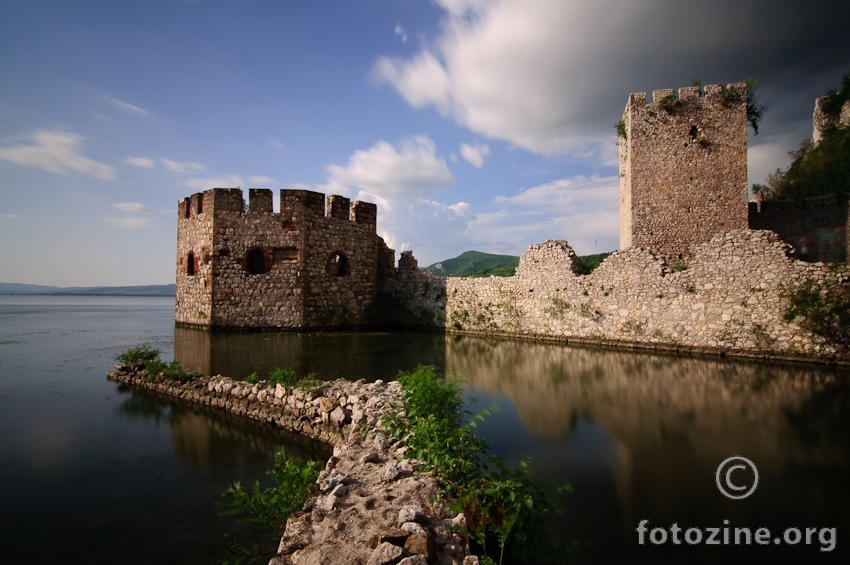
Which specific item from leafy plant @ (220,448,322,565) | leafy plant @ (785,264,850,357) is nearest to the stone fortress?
leafy plant @ (785,264,850,357)

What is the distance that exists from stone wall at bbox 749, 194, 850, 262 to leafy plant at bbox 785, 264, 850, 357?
234 inches

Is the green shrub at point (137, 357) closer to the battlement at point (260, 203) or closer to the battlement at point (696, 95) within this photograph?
the battlement at point (260, 203)

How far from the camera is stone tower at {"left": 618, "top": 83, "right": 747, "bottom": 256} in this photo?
14.0 meters

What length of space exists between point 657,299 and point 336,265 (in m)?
11.7

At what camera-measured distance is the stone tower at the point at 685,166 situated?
46.0ft

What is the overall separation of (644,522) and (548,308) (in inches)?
422

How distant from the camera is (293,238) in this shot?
15.9 meters

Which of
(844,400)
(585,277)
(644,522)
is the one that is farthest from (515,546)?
(585,277)

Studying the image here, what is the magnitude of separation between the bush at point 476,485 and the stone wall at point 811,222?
52.2 ft

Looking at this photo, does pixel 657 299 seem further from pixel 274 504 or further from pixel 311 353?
pixel 274 504

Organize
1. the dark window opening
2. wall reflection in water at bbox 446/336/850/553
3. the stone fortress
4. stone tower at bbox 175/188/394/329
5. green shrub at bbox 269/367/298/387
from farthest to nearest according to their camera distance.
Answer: the dark window opening, stone tower at bbox 175/188/394/329, the stone fortress, green shrub at bbox 269/367/298/387, wall reflection in water at bbox 446/336/850/553

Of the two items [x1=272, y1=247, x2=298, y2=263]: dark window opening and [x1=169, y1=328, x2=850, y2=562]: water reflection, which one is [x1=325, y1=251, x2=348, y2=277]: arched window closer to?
[x1=272, y1=247, x2=298, y2=263]: dark window opening

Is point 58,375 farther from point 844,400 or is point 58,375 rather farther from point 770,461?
point 844,400

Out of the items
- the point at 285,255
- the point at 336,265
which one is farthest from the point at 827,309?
the point at 285,255
